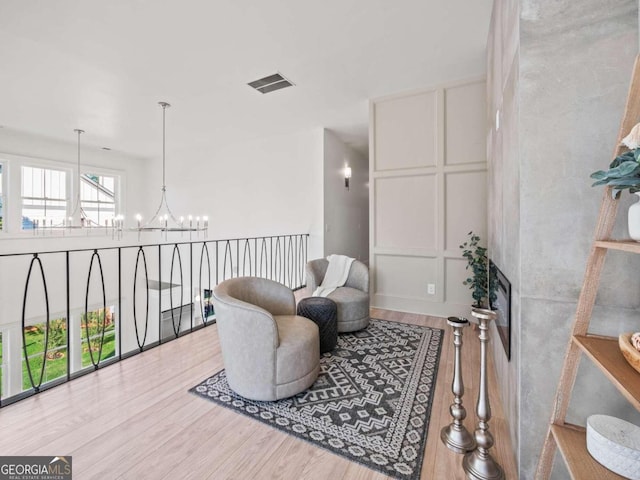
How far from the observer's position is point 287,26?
2.54 metres

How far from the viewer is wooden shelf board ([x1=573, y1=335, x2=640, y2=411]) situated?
743 millimetres

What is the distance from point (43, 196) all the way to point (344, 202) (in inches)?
234

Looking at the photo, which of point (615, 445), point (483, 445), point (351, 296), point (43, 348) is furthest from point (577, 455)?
point (43, 348)

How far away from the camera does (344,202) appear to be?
5.87 metres

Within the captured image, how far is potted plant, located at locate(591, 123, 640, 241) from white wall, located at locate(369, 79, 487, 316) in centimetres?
275

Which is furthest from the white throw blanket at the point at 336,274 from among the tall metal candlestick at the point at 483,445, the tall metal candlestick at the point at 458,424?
the tall metal candlestick at the point at 483,445

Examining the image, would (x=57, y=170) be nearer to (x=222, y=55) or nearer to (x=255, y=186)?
(x=255, y=186)

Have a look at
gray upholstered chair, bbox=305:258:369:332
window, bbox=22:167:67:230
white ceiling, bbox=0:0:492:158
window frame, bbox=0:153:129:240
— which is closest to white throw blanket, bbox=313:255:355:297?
gray upholstered chair, bbox=305:258:369:332

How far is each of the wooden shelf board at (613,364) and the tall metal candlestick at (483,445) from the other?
435mm

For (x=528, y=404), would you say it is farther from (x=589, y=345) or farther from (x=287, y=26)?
(x=287, y=26)

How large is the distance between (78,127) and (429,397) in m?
6.57

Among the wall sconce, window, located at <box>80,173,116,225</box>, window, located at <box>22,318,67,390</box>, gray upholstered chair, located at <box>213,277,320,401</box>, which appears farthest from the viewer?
window, located at <box>80,173,116,225</box>

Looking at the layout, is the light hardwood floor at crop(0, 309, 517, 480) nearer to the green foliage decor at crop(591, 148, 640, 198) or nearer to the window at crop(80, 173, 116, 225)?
the green foliage decor at crop(591, 148, 640, 198)

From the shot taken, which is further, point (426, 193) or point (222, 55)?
point (426, 193)
